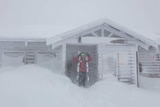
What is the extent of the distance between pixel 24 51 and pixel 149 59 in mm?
8428

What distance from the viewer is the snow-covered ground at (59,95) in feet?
25.8

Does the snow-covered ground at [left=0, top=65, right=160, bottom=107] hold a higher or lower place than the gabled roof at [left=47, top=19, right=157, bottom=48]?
lower

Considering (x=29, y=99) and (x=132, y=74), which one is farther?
(x=132, y=74)

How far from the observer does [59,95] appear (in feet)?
29.3

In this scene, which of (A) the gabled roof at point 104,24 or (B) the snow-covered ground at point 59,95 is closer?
(B) the snow-covered ground at point 59,95

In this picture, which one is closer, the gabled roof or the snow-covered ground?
the snow-covered ground

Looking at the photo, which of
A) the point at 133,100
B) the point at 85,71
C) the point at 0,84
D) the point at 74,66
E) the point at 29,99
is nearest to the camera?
the point at 29,99

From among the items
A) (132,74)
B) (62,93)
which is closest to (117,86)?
(132,74)

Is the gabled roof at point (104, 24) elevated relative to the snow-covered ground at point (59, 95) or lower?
elevated

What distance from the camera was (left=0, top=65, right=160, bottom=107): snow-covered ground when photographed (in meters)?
7.86

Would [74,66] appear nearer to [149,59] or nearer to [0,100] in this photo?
[149,59]

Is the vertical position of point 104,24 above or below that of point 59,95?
above

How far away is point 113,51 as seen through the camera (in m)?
13.0

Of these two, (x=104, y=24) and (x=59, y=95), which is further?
(x=104, y=24)
